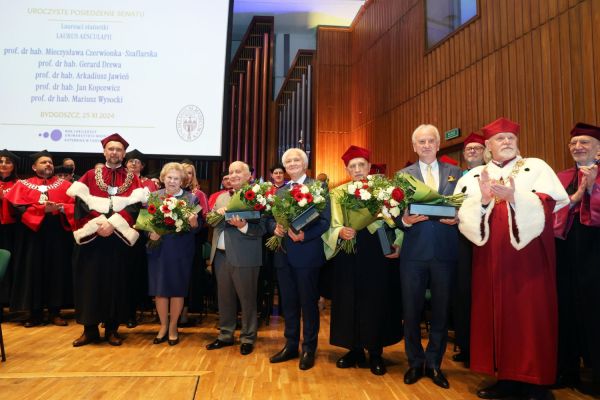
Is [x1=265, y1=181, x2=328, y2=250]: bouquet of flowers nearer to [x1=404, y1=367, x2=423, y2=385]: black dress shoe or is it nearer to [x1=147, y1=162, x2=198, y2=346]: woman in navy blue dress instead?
[x1=147, y1=162, x2=198, y2=346]: woman in navy blue dress

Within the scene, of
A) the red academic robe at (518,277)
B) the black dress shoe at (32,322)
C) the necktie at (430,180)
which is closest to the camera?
the red academic robe at (518,277)

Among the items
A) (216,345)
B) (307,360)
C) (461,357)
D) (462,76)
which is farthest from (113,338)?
(462,76)

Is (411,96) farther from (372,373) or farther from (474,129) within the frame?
(372,373)

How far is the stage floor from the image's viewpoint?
2645 mm

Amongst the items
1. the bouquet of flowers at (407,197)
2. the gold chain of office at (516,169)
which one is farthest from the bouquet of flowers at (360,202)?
the gold chain of office at (516,169)

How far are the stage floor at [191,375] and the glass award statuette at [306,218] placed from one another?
3.32 ft

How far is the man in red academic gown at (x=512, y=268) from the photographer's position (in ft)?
8.13

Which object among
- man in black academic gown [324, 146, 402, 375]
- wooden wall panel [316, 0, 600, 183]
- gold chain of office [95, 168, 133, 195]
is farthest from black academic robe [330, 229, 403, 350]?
wooden wall panel [316, 0, 600, 183]

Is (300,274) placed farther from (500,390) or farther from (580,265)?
(580,265)

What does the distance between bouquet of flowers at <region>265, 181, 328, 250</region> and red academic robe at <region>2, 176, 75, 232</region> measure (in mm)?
2509

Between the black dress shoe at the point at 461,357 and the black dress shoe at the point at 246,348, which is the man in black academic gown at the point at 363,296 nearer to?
the black dress shoe at the point at 461,357

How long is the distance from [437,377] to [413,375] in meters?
0.15

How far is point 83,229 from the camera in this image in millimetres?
3746

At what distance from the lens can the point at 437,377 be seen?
283cm
